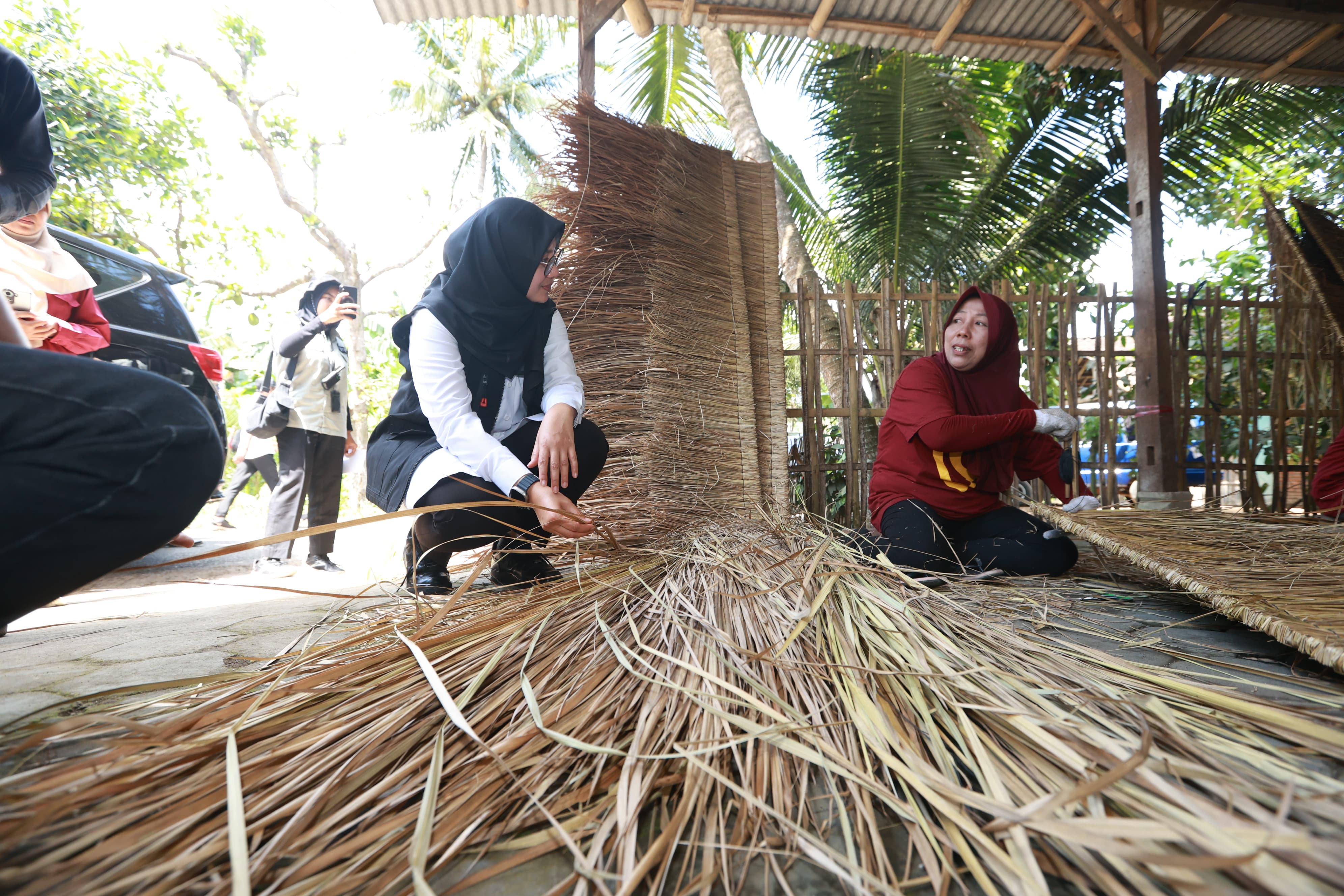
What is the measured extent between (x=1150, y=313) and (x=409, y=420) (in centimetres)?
373

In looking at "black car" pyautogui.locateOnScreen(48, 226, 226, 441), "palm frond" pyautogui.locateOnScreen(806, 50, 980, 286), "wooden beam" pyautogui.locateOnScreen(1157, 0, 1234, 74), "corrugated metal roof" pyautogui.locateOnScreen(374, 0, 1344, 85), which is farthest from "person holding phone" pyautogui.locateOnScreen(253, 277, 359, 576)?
"wooden beam" pyautogui.locateOnScreen(1157, 0, 1234, 74)

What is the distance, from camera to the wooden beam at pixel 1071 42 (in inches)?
143

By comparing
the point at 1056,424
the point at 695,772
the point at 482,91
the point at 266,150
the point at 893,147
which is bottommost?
the point at 695,772

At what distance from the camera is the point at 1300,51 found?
3.76m

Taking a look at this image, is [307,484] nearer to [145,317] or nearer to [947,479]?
[145,317]

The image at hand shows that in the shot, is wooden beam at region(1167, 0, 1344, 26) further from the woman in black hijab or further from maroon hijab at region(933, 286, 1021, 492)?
the woman in black hijab

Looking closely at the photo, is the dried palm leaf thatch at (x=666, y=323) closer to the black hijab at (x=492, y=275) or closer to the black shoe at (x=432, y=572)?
the black shoe at (x=432, y=572)

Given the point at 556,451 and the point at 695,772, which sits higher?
the point at 556,451

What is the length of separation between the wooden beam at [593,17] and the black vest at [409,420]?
78.9 inches

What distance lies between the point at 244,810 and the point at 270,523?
11.1 feet

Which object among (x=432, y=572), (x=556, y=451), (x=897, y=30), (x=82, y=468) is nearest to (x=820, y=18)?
(x=897, y=30)

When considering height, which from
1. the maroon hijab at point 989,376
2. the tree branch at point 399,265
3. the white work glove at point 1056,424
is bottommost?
the white work glove at point 1056,424

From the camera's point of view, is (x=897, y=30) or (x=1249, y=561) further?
(x=897, y=30)

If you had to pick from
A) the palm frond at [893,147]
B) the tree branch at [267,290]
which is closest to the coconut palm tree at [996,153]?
the palm frond at [893,147]
